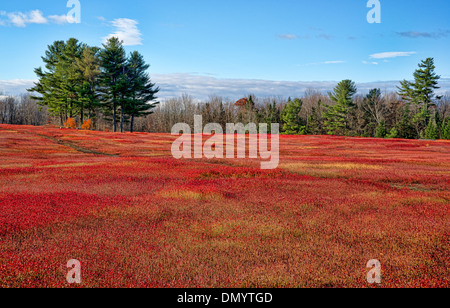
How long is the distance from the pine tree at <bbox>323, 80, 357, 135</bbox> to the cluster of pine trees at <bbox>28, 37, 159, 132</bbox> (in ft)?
168

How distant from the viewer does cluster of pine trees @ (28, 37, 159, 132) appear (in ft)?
229

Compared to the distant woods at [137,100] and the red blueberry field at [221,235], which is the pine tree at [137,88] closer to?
the distant woods at [137,100]

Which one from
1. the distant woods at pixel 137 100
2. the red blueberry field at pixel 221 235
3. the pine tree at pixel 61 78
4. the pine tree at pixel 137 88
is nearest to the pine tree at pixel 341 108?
the distant woods at pixel 137 100

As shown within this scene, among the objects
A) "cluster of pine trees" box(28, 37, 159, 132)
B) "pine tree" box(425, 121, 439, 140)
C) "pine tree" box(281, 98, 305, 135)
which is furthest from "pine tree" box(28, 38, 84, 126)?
"pine tree" box(425, 121, 439, 140)

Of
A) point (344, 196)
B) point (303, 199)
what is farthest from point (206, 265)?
point (344, 196)

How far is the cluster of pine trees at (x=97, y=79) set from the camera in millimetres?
69688

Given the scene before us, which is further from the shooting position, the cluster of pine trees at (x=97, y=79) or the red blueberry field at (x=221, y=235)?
the cluster of pine trees at (x=97, y=79)

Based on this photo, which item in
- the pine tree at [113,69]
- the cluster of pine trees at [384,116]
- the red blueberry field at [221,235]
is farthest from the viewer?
the cluster of pine trees at [384,116]

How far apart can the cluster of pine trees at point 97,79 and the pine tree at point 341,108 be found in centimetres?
5131

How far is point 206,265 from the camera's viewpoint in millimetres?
6168

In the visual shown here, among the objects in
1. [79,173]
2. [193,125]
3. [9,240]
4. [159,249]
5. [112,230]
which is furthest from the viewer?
[193,125]

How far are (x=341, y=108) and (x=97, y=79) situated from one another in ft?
215
